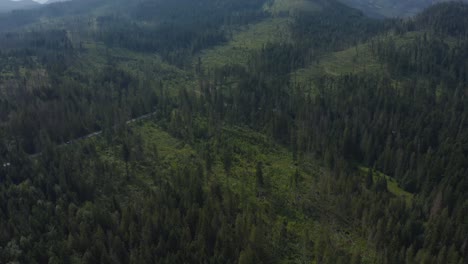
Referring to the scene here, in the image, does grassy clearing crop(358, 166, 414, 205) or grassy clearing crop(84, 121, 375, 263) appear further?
grassy clearing crop(358, 166, 414, 205)

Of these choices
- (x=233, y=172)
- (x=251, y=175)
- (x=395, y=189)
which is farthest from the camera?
(x=233, y=172)

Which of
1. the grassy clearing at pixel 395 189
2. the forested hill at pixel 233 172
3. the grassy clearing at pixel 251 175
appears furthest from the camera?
the grassy clearing at pixel 395 189

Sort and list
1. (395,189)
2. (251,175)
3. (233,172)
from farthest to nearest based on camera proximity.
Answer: (233,172) → (251,175) → (395,189)

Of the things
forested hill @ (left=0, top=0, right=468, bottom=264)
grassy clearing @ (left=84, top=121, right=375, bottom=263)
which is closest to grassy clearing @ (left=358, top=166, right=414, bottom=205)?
forested hill @ (left=0, top=0, right=468, bottom=264)

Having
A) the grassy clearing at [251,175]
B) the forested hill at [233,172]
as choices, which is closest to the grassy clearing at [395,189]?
the forested hill at [233,172]

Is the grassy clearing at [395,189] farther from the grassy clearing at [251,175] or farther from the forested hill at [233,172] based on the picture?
the grassy clearing at [251,175]

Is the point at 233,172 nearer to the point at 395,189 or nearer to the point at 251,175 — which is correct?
the point at 251,175

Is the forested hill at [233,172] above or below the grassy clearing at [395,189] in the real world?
above

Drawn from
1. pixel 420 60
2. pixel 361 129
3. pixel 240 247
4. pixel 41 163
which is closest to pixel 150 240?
pixel 240 247

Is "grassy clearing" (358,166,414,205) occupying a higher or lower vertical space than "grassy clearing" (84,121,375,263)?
lower

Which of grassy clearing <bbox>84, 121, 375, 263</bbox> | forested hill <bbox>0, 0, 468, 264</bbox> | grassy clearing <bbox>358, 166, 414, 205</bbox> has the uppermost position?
forested hill <bbox>0, 0, 468, 264</bbox>

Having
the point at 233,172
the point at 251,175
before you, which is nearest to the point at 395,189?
the point at 251,175

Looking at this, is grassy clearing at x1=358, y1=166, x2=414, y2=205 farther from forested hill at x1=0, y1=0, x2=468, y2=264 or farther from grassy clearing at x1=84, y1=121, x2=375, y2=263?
grassy clearing at x1=84, y1=121, x2=375, y2=263

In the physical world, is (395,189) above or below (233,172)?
below
